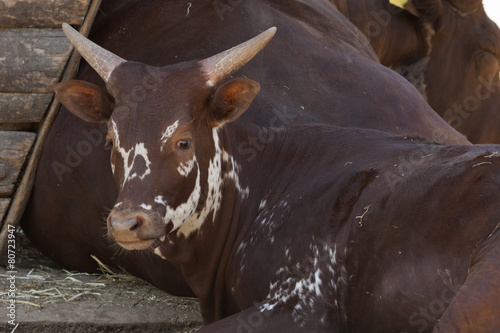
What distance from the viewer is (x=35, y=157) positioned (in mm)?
5992

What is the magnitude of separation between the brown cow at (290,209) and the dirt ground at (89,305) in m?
0.40

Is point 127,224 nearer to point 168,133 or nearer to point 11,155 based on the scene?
point 168,133

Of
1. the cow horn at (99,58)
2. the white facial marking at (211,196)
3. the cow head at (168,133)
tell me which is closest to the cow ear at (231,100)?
the cow head at (168,133)

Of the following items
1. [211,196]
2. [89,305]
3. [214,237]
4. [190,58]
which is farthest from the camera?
[190,58]

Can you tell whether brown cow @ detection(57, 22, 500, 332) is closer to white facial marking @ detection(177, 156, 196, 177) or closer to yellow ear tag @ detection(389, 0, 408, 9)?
white facial marking @ detection(177, 156, 196, 177)

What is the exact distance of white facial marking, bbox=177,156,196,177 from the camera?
446 cm

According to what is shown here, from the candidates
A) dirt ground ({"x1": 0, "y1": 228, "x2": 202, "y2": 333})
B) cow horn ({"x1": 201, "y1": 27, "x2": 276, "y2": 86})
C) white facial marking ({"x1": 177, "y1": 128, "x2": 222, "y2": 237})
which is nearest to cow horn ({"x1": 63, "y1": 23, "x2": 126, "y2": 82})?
cow horn ({"x1": 201, "y1": 27, "x2": 276, "y2": 86})

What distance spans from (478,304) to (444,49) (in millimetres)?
5408

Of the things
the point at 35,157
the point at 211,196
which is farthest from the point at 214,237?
the point at 35,157

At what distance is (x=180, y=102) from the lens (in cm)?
448

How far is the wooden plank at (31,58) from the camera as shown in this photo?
5789mm

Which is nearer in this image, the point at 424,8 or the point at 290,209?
the point at 290,209

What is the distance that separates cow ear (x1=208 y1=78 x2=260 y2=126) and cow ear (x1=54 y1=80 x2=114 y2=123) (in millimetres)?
568

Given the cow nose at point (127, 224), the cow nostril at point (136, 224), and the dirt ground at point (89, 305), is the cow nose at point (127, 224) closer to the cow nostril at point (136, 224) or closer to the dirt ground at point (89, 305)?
the cow nostril at point (136, 224)
